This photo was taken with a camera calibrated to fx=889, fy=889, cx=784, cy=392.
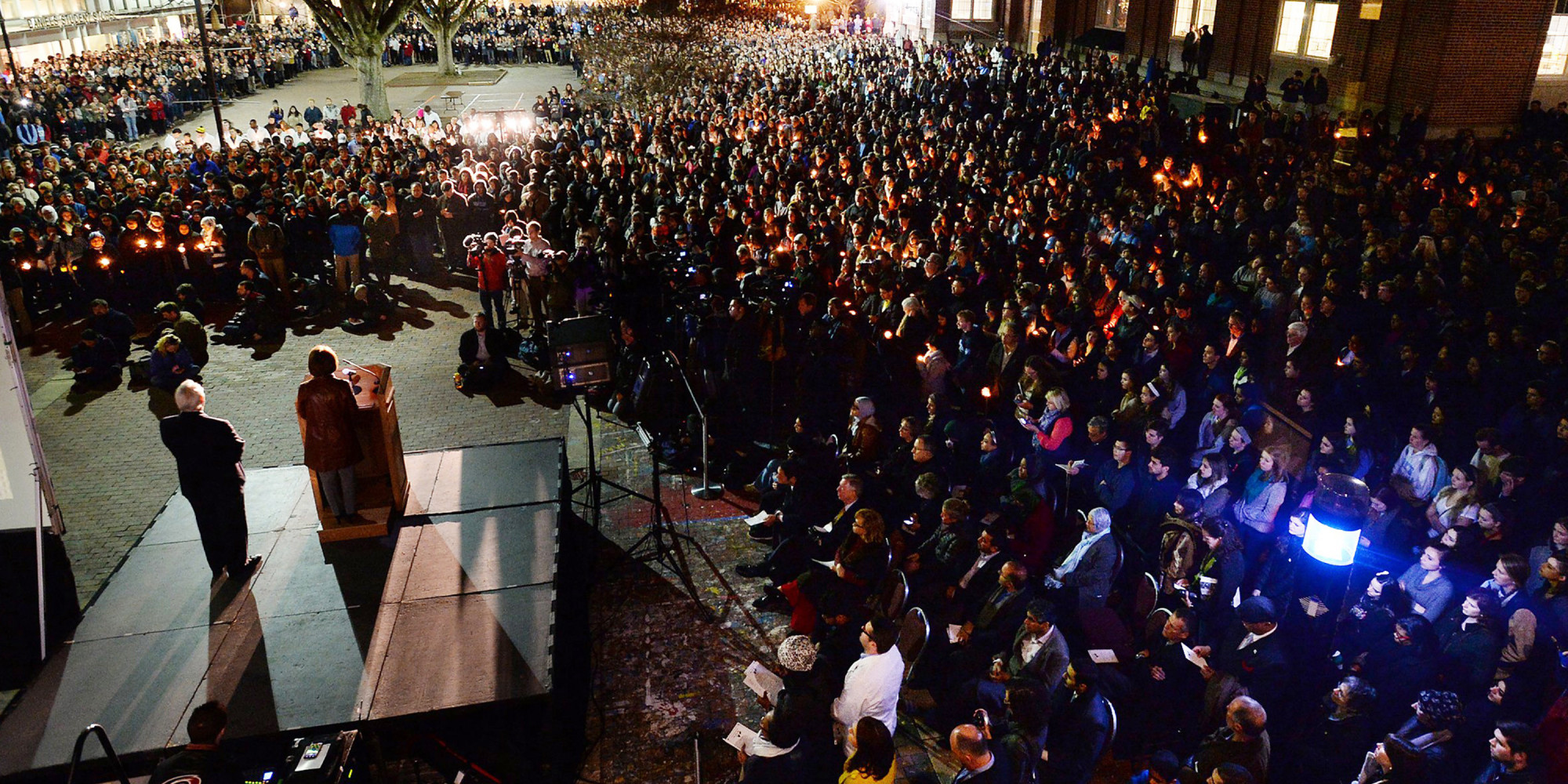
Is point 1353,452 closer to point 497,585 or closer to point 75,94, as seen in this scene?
point 497,585

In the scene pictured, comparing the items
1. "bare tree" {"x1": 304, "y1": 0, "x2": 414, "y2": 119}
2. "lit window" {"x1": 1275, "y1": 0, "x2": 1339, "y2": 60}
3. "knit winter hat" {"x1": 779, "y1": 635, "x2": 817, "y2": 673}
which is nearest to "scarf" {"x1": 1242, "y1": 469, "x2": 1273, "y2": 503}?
"knit winter hat" {"x1": 779, "y1": 635, "x2": 817, "y2": 673}

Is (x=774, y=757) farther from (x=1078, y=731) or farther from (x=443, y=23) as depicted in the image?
(x=443, y=23)

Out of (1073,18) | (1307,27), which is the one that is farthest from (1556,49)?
(1073,18)

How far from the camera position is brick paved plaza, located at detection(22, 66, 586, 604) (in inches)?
350

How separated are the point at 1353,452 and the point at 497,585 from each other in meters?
6.93

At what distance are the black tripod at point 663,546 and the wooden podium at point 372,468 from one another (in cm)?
156

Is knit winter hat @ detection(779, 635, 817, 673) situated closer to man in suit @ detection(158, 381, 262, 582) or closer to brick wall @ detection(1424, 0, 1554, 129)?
man in suit @ detection(158, 381, 262, 582)

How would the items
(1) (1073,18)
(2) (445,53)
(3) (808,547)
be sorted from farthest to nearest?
1. (2) (445,53)
2. (1) (1073,18)
3. (3) (808,547)

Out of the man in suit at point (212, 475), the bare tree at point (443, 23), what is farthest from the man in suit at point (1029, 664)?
the bare tree at point (443, 23)

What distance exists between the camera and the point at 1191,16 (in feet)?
88.0

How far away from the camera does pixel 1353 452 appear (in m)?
7.29

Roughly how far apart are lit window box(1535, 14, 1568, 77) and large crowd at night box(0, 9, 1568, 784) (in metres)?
2.89

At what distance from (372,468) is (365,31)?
27351 millimetres

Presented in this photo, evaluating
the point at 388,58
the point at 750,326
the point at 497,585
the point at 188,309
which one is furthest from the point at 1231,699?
the point at 388,58
